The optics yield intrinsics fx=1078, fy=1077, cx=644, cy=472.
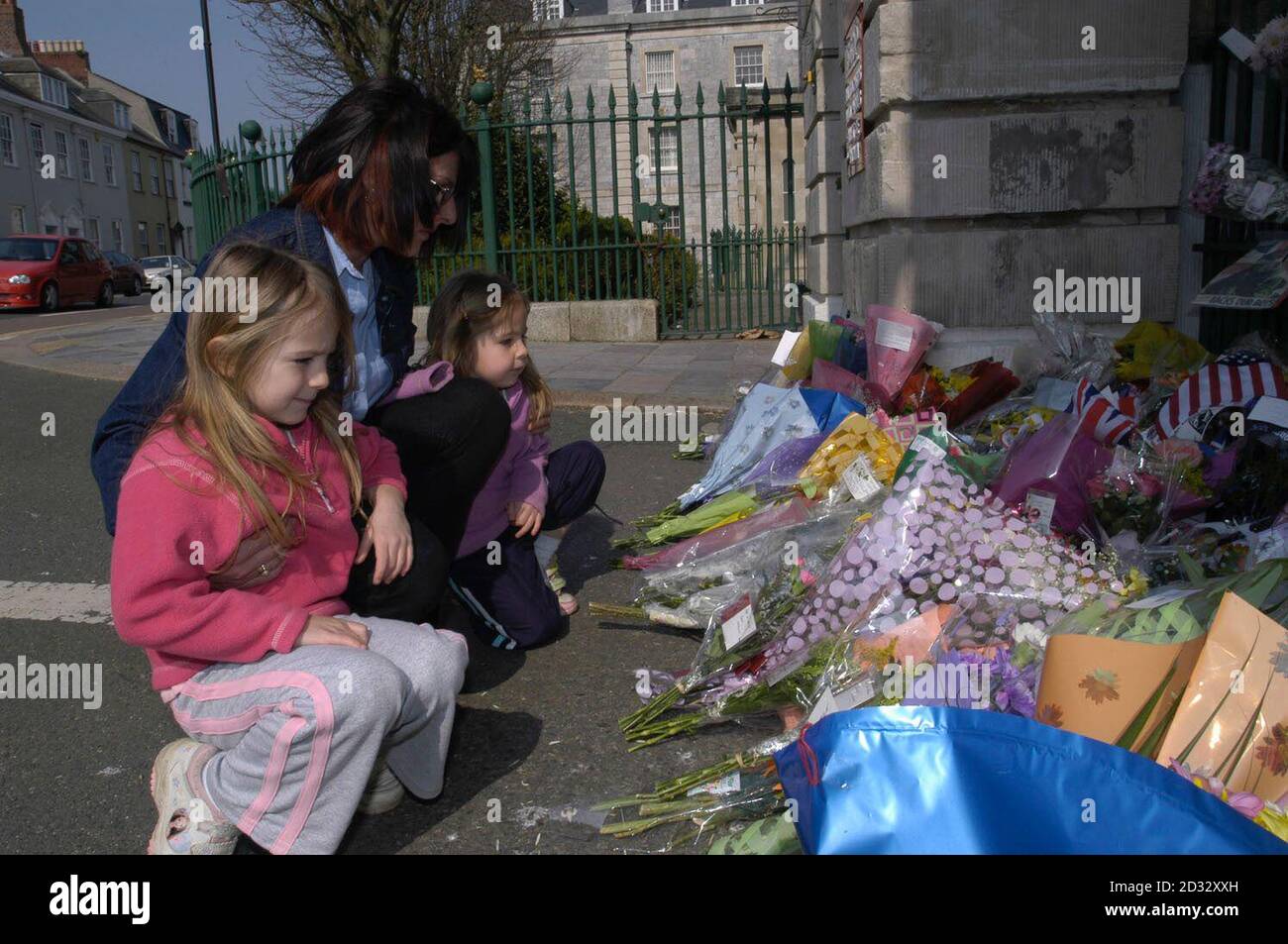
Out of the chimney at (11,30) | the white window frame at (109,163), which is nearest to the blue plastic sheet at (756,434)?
the chimney at (11,30)

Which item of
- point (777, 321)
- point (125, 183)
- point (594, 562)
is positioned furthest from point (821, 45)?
point (125, 183)

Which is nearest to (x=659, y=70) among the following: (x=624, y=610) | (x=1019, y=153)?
(x=1019, y=153)

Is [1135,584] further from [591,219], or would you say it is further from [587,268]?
[591,219]

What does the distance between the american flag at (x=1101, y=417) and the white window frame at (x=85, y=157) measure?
47.2m

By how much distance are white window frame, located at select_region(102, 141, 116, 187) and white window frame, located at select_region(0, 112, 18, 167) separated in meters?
7.47

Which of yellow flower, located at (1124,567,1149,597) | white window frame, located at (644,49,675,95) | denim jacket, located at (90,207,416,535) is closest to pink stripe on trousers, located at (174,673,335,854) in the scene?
denim jacket, located at (90,207,416,535)

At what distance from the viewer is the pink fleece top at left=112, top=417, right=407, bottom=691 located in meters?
1.95

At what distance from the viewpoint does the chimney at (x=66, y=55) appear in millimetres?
46625

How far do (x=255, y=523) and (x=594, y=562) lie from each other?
2.02 m

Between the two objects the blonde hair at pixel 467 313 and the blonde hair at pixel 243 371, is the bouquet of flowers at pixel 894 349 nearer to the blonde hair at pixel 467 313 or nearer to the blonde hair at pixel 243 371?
the blonde hair at pixel 467 313

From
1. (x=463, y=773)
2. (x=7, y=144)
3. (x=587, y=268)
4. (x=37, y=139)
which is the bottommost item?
(x=463, y=773)

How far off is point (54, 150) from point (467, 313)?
44457mm

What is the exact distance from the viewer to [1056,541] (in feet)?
8.21

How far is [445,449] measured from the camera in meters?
2.97
